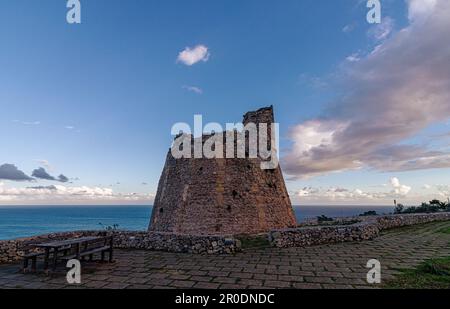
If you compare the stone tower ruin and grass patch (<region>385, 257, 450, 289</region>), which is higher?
the stone tower ruin

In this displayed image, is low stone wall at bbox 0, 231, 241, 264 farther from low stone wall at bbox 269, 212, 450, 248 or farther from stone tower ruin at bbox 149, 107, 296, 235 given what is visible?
stone tower ruin at bbox 149, 107, 296, 235

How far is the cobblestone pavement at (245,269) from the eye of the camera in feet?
18.2

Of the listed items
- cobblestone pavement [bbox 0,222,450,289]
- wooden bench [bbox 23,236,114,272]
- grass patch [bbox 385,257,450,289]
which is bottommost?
cobblestone pavement [bbox 0,222,450,289]

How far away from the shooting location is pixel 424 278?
17.9 feet

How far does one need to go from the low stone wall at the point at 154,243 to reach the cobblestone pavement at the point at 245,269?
1.62ft

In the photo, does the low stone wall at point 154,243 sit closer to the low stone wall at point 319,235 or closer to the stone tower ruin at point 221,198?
the low stone wall at point 319,235

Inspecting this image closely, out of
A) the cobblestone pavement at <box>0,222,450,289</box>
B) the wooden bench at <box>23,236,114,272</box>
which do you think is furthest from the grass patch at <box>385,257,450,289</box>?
the wooden bench at <box>23,236,114,272</box>

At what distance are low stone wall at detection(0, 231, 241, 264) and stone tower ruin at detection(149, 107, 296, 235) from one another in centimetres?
424

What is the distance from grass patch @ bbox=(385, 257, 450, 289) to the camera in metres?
5.02

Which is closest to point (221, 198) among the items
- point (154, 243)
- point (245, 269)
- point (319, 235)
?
point (154, 243)

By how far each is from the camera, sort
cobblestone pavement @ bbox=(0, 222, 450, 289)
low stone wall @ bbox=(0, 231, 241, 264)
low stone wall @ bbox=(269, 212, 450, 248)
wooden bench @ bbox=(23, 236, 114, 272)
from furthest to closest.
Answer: low stone wall @ bbox=(269, 212, 450, 248), low stone wall @ bbox=(0, 231, 241, 264), wooden bench @ bbox=(23, 236, 114, 272), cobblestone pavement @ bbox=(0, 222, 450, 289)

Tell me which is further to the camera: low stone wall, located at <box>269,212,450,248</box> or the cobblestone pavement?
low stone wall, located at <box>269,212,450,248</box>
